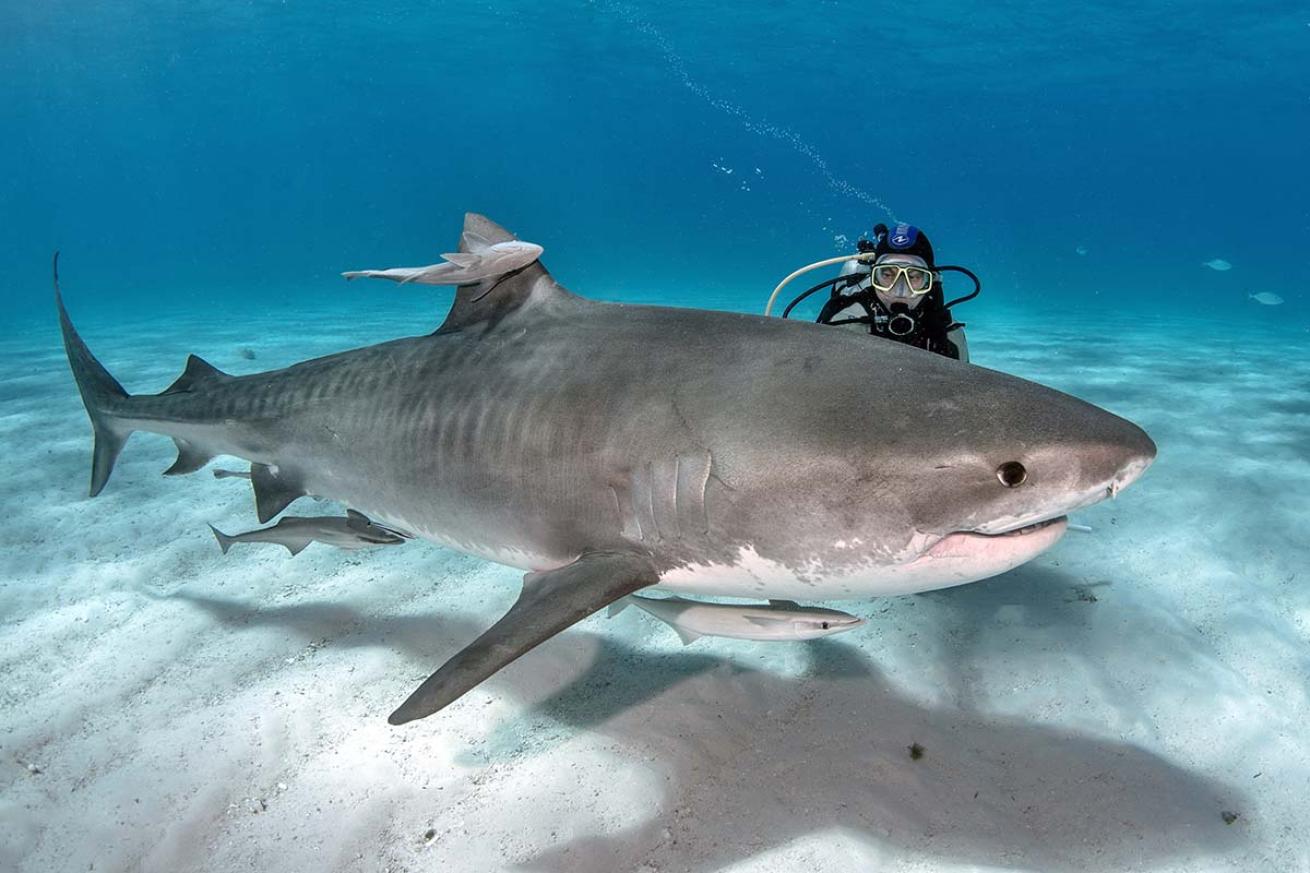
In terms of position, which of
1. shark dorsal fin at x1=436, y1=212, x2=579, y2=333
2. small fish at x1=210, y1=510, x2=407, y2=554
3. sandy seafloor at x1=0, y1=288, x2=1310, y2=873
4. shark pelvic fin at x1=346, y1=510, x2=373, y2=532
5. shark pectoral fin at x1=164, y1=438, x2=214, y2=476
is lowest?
sandy seafloor at x1=0, y1=288, x2=1310, y2=873

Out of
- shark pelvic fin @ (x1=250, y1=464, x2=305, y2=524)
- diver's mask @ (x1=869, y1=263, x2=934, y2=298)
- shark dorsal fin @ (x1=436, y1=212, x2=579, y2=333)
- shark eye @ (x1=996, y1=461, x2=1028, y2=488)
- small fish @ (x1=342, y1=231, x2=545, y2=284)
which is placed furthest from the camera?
diver's mask @ (x1=869, y1=263, x2=934, y2=298)

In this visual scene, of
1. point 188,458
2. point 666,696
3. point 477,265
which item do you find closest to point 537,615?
point 666,696

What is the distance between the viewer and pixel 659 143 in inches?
4503

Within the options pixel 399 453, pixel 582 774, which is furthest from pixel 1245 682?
pixel 399 453

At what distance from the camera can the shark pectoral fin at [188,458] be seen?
3.71 meters

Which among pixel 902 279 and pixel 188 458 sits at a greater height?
pixel 902 279

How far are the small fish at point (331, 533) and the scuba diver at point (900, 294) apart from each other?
7.67ft

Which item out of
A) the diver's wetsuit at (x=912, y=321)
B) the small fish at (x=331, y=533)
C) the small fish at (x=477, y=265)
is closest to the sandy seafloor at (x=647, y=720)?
the small fish at (x=331, y=533)

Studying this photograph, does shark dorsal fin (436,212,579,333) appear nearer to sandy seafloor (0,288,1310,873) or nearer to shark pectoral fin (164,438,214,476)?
sandy seafloor (0,288,1310,873)

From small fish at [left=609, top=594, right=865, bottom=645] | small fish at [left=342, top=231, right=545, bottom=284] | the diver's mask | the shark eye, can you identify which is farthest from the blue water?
the shark eye

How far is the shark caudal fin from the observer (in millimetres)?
3887

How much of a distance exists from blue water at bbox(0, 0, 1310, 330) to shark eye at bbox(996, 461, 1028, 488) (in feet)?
87.4

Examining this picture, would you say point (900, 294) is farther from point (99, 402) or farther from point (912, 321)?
point (99, 402)

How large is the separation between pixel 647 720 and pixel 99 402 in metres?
3.54
